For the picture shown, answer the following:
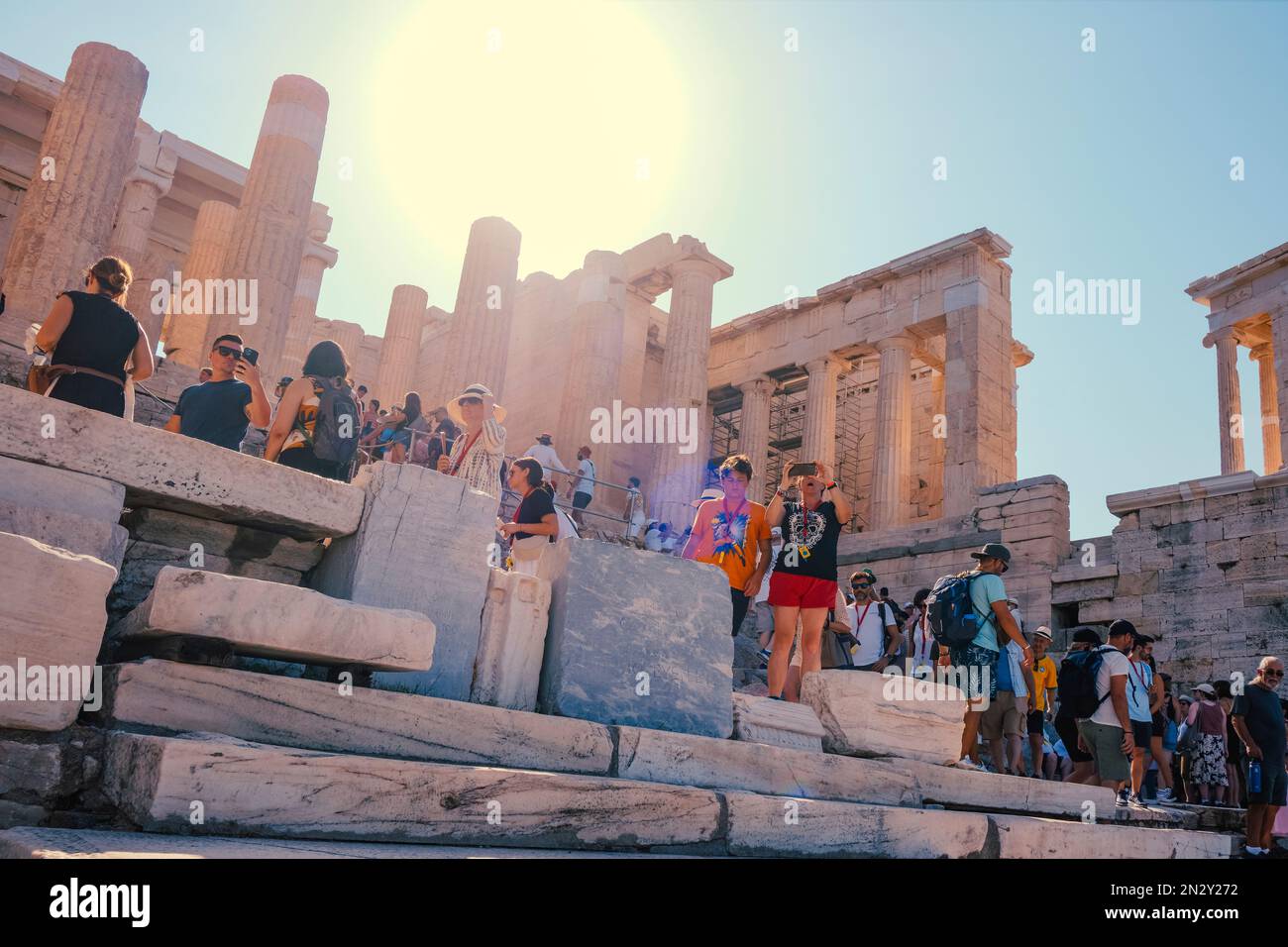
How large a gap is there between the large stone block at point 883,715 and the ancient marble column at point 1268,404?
2203 centimetres

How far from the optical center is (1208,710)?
33.9 ft

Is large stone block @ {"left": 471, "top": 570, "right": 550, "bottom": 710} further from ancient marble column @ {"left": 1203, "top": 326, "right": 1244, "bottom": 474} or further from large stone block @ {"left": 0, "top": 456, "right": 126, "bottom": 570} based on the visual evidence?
ancient marble column @ {"left": 1203, "top": 326, "right": 1244, "bottom": 474}

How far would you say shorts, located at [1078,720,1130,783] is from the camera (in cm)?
783

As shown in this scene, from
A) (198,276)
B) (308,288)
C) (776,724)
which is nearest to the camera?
(776,724)

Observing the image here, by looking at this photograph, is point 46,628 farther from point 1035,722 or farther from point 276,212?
point 276,212

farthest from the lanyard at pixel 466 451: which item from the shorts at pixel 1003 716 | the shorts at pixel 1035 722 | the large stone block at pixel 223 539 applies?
the shorts at pixel 1035 722

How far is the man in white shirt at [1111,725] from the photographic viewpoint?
778 centimetres

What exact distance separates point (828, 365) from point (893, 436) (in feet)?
10.3

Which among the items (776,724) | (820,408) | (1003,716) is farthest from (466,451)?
(820,408)

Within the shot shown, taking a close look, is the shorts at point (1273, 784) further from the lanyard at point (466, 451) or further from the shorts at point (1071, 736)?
the lanyard at point (466, 451)

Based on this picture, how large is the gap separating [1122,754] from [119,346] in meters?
7.53

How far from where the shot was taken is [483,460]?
691 centimetres

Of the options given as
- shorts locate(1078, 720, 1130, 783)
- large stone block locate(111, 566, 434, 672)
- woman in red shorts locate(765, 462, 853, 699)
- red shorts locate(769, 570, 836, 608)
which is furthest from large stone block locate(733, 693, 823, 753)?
shorts locate(1078, 720, 1130, 783)
